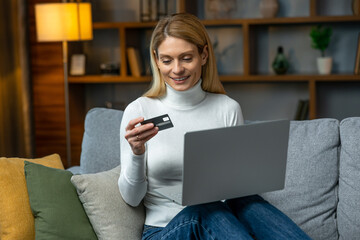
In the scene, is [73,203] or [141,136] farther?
[73,203]

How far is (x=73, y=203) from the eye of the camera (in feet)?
5.79

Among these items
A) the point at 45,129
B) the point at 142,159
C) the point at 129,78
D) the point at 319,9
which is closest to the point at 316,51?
the point at 319,9

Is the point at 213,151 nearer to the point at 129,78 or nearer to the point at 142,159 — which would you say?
the point at 142,159

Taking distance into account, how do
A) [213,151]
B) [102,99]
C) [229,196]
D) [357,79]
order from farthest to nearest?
1. [102,99]
2. [357,79]
3. [229,196]
4. [213,151]

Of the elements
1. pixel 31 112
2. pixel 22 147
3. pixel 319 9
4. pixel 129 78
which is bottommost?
pixel 22 147

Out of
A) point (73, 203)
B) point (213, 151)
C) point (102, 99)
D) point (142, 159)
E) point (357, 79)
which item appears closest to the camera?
point (213, 151)

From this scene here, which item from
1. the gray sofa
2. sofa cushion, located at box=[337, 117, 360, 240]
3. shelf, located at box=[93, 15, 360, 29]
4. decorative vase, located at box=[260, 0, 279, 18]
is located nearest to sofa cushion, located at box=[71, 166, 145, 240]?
the gray sofa

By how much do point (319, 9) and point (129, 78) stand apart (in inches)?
54.8

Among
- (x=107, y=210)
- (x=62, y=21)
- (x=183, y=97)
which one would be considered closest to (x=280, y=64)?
(x=62, y=21)

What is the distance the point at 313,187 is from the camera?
1.97 metres

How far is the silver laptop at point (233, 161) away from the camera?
143 centimetres

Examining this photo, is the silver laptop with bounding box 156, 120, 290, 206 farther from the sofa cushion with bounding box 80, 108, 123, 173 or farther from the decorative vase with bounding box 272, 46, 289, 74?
the decorative vase with bounding box 272, 46, 289, 74

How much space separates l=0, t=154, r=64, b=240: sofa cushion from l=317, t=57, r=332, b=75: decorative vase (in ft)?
7.66

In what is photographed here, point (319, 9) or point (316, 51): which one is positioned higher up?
point (319, 9)
